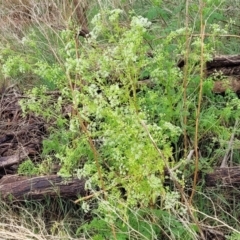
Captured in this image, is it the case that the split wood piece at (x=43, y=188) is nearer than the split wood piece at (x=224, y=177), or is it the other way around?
the split wood piece at (x=224, y=177)

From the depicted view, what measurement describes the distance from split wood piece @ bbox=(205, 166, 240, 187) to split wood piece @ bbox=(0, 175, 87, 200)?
0.80 m

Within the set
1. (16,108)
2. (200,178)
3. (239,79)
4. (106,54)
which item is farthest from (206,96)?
(16,108)

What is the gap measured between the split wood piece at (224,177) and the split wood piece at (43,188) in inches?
31.4

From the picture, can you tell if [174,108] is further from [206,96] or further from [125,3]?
[125,3]

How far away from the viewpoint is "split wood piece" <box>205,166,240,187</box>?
11.8 ft

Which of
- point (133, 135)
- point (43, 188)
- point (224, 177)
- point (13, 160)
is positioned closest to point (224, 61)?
point (224, 177)

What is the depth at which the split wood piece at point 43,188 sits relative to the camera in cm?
383

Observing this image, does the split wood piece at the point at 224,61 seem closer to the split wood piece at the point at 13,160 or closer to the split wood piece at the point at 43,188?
the split wood piece at the point at 43,188

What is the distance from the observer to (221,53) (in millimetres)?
4672

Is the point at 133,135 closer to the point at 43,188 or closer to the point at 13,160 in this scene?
the point at 43,188

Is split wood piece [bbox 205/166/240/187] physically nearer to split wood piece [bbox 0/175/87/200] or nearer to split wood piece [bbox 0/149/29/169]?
split wood piece [bbox 0/175/87/200]

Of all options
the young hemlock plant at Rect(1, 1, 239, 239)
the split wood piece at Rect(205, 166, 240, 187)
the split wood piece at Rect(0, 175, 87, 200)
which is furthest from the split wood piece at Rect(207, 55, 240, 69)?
the split wood piece at Rect(0, 175, 87, 200)

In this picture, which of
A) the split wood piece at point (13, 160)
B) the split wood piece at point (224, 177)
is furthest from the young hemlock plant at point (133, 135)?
the split wood piece at point (13, 160)

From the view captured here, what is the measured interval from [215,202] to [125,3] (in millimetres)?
2863
